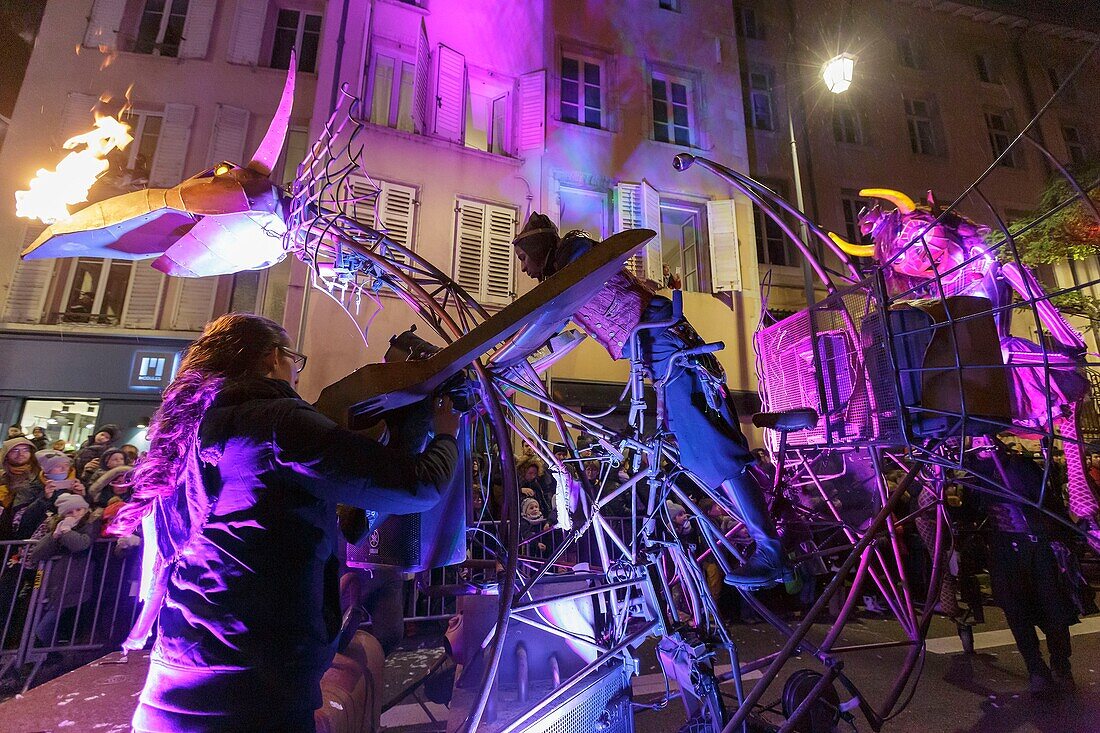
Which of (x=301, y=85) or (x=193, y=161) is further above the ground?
(x=301, y=85)

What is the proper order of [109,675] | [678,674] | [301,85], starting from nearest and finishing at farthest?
[678,674]
[109,675]
[301,85]

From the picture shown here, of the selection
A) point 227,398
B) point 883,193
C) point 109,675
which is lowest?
point 109,675

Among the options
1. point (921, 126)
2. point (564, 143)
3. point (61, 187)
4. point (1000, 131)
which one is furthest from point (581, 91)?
point (1000, 131)

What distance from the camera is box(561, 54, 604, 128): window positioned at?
12602 millimetres

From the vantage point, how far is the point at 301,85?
11.9 m

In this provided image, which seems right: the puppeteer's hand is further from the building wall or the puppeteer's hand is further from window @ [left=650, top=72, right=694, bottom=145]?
window @ [left=650, top=72, right=694, bottom=145]

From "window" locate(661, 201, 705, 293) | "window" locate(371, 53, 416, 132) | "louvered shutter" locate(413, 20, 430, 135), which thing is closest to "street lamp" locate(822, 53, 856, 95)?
"window" locate(661, 201, 705, 293)

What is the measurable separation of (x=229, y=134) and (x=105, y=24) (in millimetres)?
3701

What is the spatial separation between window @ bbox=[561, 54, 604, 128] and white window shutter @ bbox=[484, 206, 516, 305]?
320 centimetres

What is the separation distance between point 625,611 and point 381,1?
1284cm

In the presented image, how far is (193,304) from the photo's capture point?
1078 cm

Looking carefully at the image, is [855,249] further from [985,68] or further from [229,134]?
[985,68]

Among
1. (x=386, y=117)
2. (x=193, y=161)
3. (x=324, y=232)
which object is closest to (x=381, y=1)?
(x=386, y=117)

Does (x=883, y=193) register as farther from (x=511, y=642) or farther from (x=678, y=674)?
(x=511, y=642)
